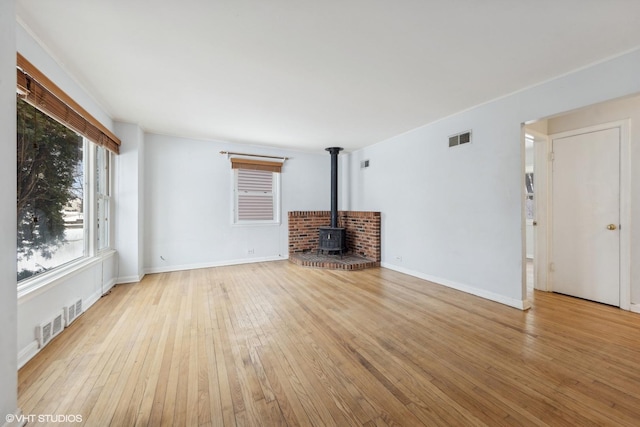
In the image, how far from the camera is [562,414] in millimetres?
1378

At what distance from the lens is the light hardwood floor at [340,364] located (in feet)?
4.60

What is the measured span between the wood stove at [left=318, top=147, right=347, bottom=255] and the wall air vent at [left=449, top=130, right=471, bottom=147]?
2353 mm

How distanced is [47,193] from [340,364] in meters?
3.00

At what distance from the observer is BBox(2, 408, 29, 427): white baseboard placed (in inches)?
48.2

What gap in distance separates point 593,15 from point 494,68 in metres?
0.70

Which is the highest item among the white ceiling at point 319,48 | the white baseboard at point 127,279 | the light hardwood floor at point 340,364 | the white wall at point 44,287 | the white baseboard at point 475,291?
the white ceiling at point 319,48

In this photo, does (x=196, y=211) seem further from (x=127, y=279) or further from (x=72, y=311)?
(x=72, y=311)

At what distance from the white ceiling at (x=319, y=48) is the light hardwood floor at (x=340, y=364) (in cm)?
247

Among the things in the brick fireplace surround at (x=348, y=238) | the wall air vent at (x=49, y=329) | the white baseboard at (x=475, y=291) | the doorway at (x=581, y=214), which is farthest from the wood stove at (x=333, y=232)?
the wall air vent at (x=49, y=329)

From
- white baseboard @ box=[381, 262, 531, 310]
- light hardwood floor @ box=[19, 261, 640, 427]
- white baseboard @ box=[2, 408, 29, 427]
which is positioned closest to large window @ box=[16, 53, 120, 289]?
light hardwood floor @ box=[19, 261, 640, 427]

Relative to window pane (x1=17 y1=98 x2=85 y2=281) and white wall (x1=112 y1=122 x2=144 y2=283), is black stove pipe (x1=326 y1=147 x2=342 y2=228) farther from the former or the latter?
window pane (x1=17 y1=98 x2=85 y2=281)

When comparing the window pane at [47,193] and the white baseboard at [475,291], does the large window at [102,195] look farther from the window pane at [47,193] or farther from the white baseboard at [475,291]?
the white baseboard at [475,291]

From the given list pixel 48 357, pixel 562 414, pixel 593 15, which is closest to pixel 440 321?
pixel 562 414

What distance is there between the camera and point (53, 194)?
2383mm
